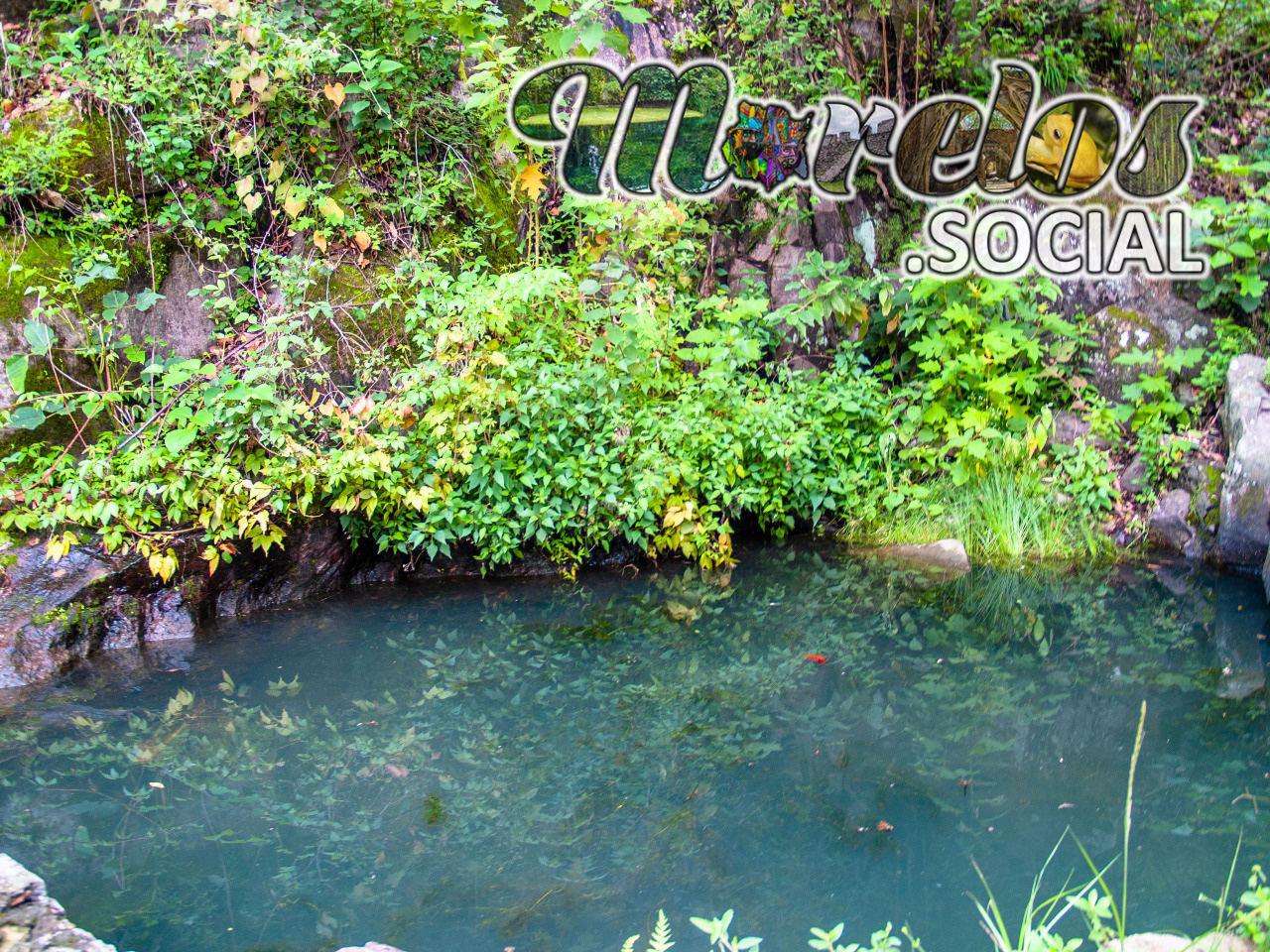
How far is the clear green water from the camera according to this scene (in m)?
2.99

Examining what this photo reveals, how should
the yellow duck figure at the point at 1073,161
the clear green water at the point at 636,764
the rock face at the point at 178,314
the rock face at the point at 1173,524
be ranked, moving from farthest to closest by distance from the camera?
the yellow duck figure at the point at 1073,161, the rock face at the point at 1173,524, the rock face at the point at 178,314, the clear green water at the point at 636,764

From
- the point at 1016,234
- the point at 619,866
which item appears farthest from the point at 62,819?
the point at 1016,234

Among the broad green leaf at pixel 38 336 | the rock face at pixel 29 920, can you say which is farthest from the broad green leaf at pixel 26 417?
the rock face at pixel 29 920

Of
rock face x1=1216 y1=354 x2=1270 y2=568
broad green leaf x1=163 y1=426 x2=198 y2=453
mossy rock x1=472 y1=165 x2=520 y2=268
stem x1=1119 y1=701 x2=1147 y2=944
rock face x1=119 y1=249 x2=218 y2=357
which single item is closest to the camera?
stem x1=1119 y1=701 x2=1147 y2=944

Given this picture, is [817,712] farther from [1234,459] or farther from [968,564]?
[1234,459]

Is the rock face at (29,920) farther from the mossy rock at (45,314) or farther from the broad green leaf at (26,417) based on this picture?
the mossy rock at (45,314)

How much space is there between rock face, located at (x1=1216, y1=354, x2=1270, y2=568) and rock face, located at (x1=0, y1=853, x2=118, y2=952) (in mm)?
5793

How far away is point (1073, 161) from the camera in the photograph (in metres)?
6.83

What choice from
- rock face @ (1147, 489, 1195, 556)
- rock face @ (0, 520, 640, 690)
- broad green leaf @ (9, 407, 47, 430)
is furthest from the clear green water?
broad green leaf @ (9, 407, 47, 430)

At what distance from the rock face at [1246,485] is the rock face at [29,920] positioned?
19.0 ft

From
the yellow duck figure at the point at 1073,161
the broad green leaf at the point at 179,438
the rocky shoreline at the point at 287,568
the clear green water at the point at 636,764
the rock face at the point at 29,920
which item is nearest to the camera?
the rock face at the point at 29,920

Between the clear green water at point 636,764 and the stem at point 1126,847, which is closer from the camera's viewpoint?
the stem at point 1126,847

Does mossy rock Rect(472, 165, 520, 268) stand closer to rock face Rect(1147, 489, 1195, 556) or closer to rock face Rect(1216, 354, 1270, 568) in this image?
rock face Rect(1147, 489, 1195, 556)

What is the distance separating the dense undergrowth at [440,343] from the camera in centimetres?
517
